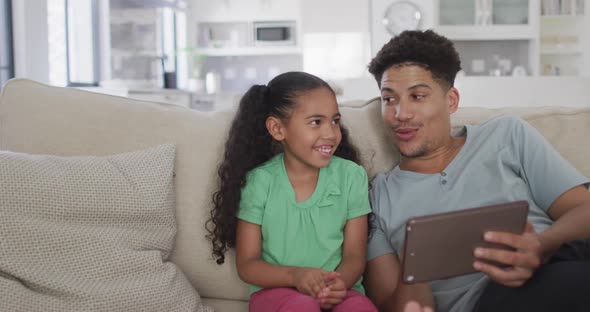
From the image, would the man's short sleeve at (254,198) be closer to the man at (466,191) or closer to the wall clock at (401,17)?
the man at (466,191)

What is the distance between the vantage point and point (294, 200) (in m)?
1.31

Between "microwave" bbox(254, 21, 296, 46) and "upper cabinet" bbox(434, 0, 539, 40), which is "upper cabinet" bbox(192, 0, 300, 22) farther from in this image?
"upper cabinet" bbox(434, 0, 539, 40)

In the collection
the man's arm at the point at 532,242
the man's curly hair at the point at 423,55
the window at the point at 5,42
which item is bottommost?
the man's arm at the point at 532,242

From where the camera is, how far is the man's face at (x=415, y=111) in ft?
4.48

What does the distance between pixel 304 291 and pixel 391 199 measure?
32 centimetres

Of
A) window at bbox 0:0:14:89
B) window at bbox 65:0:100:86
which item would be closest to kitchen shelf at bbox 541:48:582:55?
window at bbox 65:0:100:86

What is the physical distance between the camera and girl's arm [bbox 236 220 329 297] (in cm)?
113

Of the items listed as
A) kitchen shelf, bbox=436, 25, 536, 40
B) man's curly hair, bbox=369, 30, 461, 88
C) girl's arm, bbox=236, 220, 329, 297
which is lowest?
girl's arm, bbox=236, 220, 329, 297

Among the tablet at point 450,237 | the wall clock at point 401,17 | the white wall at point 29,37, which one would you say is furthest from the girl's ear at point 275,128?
the wall clock at point 401,17

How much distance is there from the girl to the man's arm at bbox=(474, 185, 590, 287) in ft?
1.09

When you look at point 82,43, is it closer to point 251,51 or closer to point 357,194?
point 251,51

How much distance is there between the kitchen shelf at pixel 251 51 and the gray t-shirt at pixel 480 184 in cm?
550

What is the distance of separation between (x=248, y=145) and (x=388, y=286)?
0.44 metres

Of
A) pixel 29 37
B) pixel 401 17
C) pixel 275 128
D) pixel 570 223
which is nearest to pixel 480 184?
pixel 570 223
